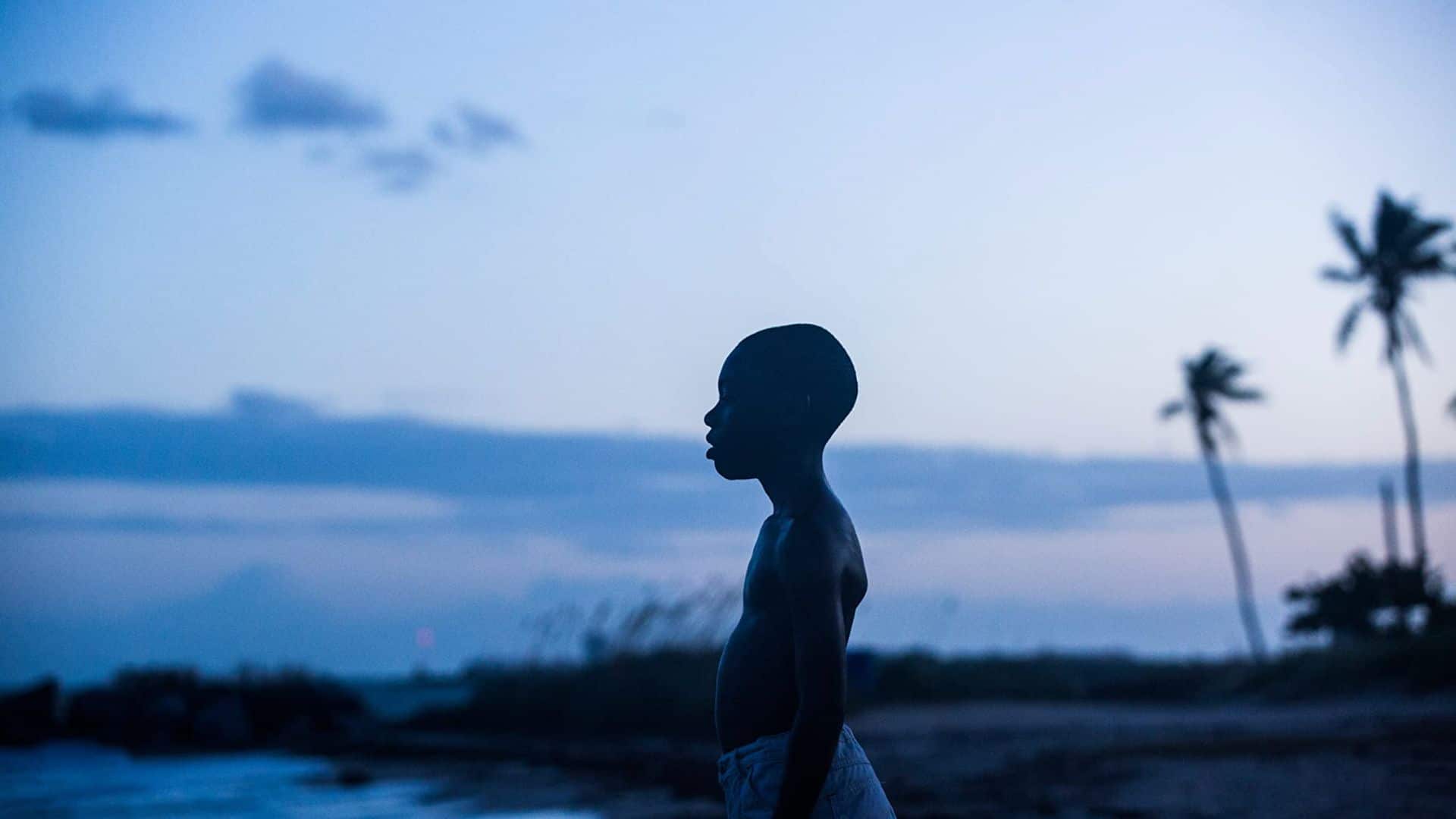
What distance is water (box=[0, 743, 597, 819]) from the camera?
43.1ft

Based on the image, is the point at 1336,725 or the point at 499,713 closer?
the point at 1336,725

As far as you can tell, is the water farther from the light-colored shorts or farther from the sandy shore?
the light-colored shorts

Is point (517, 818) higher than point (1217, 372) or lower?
lower

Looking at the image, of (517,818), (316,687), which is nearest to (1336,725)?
(517,818)

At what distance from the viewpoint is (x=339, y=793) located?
14.7 m

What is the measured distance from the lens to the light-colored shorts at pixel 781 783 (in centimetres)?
253

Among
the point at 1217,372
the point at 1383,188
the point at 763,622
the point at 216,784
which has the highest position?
the point at 1383,188

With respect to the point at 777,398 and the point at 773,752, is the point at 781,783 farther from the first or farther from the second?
the point at 777,398

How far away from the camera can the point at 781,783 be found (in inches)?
97.4

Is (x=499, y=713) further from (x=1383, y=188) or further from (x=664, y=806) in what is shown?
(x=1383, y=188)

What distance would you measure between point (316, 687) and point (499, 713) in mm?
7511

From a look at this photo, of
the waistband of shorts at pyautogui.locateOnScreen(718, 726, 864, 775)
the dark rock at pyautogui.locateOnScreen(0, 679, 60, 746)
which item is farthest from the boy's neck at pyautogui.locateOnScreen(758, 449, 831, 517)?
the dark rock at pyautogui.locateOnScreen(0, 679, 60, 746)

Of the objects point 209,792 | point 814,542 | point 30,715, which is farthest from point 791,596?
point 30,715

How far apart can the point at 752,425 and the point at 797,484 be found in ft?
0.48
